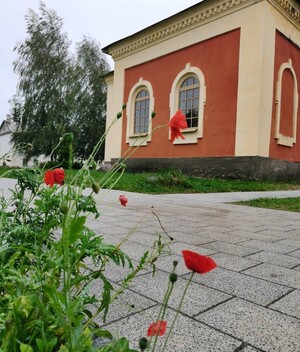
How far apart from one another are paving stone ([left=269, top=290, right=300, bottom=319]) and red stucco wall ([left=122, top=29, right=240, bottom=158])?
9.38m

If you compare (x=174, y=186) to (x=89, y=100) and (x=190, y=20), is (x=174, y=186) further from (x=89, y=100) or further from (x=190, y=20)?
(x=89, y=100)

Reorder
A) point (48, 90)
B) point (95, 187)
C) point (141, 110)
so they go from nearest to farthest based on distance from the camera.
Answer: point (95, 187), point (141, 110), point (48, 90)

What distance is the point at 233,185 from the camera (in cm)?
896

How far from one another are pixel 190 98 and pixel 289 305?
11.4 m

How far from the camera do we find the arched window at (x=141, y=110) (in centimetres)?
1391

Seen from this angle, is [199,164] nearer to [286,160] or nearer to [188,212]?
[286,160]

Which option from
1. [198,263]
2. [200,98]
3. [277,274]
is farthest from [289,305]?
[200,98]

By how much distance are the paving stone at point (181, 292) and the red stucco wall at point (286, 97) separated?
388 inches

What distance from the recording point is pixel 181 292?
5.16ft

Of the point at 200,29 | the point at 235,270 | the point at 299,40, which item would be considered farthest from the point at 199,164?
the point at 235,270

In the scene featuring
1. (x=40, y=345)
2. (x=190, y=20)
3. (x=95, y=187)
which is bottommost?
(x=40, y=345)

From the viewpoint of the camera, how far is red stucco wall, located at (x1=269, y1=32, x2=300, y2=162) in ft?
35.4

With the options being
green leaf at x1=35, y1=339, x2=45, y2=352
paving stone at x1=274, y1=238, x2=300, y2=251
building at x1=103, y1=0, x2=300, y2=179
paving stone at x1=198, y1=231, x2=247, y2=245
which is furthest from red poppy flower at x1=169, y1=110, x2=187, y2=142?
building at x1=103, y1=0, x2=300, y2=179

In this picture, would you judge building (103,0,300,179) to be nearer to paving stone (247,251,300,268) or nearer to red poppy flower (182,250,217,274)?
paving stone (247,251,300,268)
